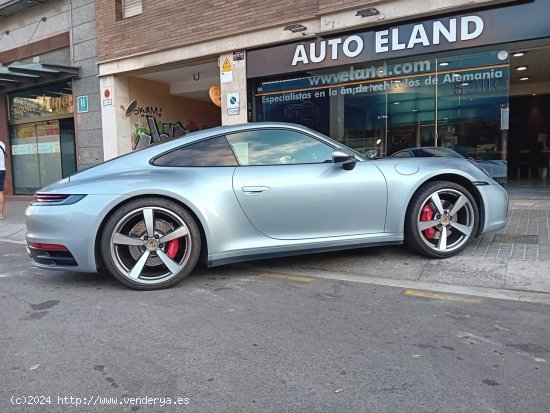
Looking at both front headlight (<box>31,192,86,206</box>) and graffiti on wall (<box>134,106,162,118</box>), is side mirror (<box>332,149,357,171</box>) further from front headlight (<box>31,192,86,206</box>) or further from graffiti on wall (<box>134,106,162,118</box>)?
graffiti on wall (<box>134,106,162,118</box>)

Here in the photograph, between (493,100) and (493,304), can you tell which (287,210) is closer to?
(493,304)

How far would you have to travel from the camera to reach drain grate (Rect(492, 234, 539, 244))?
17.8 ft

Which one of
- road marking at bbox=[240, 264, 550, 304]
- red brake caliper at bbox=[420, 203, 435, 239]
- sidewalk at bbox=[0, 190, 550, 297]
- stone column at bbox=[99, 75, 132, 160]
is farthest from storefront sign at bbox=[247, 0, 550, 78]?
road marking at bbox=[240, 264, 550, 304]

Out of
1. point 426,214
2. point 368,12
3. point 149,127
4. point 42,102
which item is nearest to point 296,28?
point 368,12

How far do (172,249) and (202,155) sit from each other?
3.14 ft

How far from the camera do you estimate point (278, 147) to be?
4.55 meters

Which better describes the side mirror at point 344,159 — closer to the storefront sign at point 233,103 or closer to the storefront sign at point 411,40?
the storefront sign at point 411,40

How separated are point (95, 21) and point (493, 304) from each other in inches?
478

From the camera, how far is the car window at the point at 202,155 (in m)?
4.38

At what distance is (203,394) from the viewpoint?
2.41 metres

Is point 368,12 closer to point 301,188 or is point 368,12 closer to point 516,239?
point 516,239

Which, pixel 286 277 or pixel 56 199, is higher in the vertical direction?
pixel 56 199

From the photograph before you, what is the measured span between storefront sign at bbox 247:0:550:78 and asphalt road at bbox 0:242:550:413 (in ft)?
18.3

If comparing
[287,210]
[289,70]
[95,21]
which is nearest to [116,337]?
[287,210]
